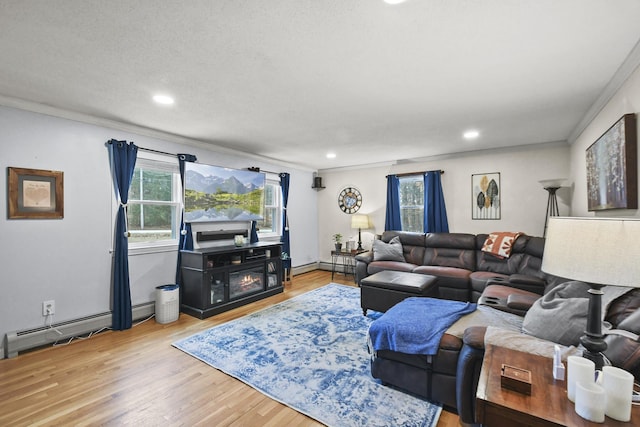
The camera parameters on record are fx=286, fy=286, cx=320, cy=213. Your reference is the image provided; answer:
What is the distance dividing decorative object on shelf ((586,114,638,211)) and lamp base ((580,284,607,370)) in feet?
4.87

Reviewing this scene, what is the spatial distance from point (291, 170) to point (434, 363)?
4892 mm

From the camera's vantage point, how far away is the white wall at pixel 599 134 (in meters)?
2.09

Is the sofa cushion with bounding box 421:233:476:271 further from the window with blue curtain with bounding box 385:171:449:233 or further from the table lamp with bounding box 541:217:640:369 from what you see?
the table lamp with bounding box 541:217:640:369

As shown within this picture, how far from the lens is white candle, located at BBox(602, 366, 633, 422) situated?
3.06 ft

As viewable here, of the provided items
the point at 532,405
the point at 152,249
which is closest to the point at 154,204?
the point at 152,249

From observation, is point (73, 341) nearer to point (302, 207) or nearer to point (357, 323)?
point (357, 323)

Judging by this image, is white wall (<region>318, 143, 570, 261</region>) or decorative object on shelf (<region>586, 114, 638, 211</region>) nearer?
decorative object on shelf (<region>586, 114, 638, 211</region>)

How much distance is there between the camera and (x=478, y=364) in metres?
1.74

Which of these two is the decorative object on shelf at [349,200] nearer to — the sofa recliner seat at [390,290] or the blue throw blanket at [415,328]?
the sofa recliner seat at [390,290]

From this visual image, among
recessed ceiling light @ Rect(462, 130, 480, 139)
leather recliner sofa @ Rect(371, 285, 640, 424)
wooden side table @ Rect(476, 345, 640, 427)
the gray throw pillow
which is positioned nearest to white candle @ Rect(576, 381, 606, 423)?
wooden side table @ Rect(476, 345, 640, 427)

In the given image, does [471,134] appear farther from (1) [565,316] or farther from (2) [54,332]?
(2) [54,332]

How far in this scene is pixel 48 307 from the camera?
2.93 metres

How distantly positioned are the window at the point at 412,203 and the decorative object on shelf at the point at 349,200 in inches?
38.2

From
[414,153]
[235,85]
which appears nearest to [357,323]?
[235,85]
